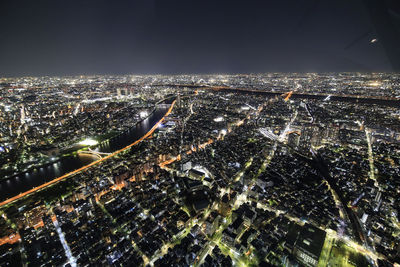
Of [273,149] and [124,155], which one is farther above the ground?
[273,149]

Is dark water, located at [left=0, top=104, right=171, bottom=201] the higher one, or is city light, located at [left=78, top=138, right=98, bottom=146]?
city light, located at [left=78, top=138, right=98, bottom=146]

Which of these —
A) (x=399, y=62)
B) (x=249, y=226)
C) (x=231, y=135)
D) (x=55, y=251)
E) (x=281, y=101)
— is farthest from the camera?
(x=281, y=101)

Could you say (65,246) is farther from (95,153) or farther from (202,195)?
(95,153)

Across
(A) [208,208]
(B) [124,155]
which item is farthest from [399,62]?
(B) [124,155]

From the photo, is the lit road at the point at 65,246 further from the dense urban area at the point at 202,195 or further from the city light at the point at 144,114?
the city light at the point at 144,114

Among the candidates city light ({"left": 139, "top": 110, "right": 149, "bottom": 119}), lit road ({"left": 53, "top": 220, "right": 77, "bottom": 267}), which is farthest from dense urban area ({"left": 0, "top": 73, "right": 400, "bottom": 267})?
city light ({"left": 139, "top": 110, "right": 149, "bottom": 119})

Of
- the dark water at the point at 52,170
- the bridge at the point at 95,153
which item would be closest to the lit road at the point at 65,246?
the dark water at the point at 52,170

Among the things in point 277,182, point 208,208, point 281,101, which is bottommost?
point 208,208

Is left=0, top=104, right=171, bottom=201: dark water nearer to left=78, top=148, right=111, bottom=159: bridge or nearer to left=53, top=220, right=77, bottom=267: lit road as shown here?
left=78, top=148, right=111, bottom=159: bridge

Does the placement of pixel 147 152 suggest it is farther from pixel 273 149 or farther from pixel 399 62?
pixel 399 62
